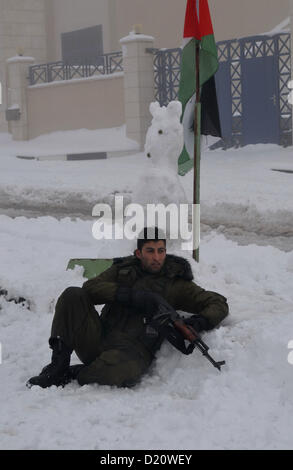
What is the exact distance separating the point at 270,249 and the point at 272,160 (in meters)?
6.78

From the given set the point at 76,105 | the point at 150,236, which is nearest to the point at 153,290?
the point at 150,236

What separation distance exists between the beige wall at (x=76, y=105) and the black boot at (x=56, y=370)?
547 inches

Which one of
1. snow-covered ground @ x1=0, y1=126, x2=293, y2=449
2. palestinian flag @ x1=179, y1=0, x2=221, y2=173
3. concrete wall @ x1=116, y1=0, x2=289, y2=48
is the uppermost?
concrete wall @ x1=116, y1=0, x2=289, y2=48

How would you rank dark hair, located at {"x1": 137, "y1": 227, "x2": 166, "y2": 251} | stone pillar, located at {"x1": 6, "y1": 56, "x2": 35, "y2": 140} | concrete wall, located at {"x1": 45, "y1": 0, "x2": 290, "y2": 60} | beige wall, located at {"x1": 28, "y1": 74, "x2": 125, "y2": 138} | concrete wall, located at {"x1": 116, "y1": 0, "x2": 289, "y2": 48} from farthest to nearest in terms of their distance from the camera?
stone pillar, located at {"x1": 6, "y1": 56, "x2": 35, "y2": 140}, concrete wall, located at {"x1": 45, "y1": 0, "x2": 290, "y2": 60}, concrete wall, located at {"x1": 116, "y1": 0, "x2": 289, "y2": 48}, beige wall, located at {"x1": 28, "y1": 74, "x2": 125, "y2": 138}, dark hair, located at {"x1": 137, "y1": 227, "x2": 166, "y2": 251}

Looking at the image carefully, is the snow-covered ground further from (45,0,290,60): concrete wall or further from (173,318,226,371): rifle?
(45,0,290,60): concrete wall

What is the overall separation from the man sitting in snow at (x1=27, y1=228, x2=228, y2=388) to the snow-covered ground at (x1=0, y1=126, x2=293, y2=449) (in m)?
0.12

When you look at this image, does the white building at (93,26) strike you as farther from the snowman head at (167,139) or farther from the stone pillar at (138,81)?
the snowman head at (167,139)

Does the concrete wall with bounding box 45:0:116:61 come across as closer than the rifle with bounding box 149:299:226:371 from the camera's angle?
No

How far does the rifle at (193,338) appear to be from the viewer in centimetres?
439

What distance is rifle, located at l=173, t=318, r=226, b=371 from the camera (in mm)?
4395

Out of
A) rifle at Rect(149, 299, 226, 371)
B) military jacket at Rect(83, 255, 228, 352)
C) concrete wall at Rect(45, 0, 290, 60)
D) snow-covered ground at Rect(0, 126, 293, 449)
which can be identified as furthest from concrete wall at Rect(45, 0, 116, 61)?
rifle at Rect(149, 299, 226, 371)

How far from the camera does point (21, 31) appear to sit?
23.8 m

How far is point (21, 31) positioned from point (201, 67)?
18629 millimetres

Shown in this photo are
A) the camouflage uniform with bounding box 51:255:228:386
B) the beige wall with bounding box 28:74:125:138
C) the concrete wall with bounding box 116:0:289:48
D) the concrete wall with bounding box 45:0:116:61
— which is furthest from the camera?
the concrete wall with bounding box 45:0:116:61
